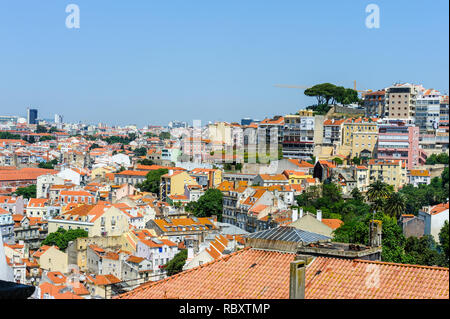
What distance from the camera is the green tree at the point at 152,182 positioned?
30.6 meters

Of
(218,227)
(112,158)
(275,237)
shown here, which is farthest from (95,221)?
(112,158)

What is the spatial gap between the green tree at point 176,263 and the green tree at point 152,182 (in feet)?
47.5

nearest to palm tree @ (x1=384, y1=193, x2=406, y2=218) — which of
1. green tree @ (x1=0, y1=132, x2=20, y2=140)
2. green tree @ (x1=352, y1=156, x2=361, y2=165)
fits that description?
green tree @ (x1=352, y1=156, x2=361, y2=165)

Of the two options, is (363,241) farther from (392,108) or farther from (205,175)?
(392,108)

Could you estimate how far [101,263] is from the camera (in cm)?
1639

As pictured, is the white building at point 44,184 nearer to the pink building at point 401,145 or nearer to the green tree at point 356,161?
the green tree at point 356,161

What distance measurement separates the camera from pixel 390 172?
86.8ft

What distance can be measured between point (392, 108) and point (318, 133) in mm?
4811

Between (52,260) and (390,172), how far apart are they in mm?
14752

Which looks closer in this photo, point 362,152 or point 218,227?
point 218,227

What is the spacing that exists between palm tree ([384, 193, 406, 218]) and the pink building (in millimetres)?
9637

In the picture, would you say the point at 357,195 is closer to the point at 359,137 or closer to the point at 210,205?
the point at 210,205

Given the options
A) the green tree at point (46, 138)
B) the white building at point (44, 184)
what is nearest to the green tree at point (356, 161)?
the white building at point (44, 184)

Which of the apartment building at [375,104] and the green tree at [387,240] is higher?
the apartment building at [375,104]
